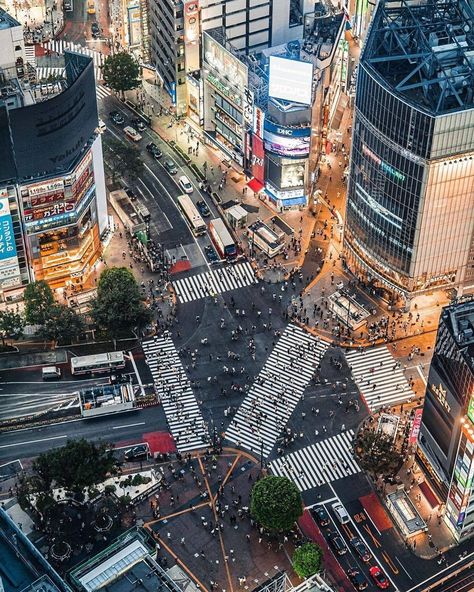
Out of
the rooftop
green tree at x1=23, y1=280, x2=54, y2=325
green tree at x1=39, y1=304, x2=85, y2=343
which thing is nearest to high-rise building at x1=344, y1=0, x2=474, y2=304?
the rooftop

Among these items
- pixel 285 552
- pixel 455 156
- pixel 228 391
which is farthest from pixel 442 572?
pixel 455 156

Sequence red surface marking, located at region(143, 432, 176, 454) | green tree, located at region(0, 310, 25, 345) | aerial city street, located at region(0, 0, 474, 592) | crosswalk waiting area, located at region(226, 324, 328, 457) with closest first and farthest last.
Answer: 1. aerial city street, located at region(0, 0, 474, 592)
2. red surface marking, located at region(143, 432, 176, 454)
3. crosswalk waiting area, located at region(226, 324, 328, 457)
4. green tree, located at region(0, 310, 25, 345)

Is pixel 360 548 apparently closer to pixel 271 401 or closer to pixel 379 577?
pixel 379 577

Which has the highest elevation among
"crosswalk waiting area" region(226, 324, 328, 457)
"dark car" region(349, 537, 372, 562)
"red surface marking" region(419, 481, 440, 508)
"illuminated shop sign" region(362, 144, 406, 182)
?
"illuminated shop sign" region(362, 144, 406, 182)

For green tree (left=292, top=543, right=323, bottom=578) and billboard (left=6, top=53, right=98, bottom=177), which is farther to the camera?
billboard (left=6, top=53, right=98, bottom=177)

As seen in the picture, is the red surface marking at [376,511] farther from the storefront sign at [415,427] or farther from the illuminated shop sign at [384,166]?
the illuminated shop sign at [384,166]

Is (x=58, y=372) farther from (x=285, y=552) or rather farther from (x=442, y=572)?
(x=442, y=572)

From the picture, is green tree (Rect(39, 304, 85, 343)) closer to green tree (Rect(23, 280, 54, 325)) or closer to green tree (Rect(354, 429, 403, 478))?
green tree (Rect(23, 280, 54, 325))
